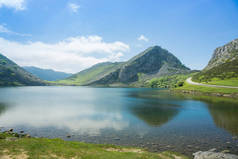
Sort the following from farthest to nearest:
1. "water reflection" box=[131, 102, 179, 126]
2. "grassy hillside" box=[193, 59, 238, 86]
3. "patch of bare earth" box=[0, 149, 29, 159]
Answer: "grassy hillside" box=[193, 59, 238, 86] < "water reflection" box=[131, 102, 179, 126] < "patch of bare earth" box=[0, 149, 29, 159]

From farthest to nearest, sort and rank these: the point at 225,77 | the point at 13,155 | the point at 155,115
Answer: the point at 225,77, the point at 155,115, the point at 13,155

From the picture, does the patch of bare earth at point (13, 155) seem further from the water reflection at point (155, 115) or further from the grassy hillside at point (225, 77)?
the grassy hillside at point (225, 77)

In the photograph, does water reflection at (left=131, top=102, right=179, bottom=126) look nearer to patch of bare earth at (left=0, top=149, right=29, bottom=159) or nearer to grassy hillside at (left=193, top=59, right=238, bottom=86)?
patch of bare earth at (left=0, top=149, right=29, bottom=159)

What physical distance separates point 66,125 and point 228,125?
1680 inches

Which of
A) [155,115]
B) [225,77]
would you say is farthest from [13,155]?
[225,77]

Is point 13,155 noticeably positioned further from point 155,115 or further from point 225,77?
point 225,77

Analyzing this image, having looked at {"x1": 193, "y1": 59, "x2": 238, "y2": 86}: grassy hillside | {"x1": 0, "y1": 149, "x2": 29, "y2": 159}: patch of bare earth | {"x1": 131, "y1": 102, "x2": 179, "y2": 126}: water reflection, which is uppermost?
{"x1": 193, "y1": 59, "x2": 238, "y2": 86}: grassy hillside

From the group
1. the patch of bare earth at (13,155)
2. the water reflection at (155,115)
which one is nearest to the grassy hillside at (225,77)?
the water reflection at (155,115)

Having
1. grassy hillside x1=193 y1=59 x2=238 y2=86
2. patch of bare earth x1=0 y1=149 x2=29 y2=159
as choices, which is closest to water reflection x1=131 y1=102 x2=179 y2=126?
patch of bare earth x1=0 y1=149 x2=29 y2=159

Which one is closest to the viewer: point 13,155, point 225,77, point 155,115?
point 13,155

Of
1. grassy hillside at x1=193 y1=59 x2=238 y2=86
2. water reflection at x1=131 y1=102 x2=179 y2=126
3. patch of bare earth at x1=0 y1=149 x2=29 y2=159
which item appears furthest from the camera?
grassy hillside at x1=193 y1=59 x2=238 y2=86

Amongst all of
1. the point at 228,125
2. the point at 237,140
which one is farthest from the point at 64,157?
the point at 228,125

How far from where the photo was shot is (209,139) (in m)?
29.1

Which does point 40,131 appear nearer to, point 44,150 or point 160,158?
point 44,150
